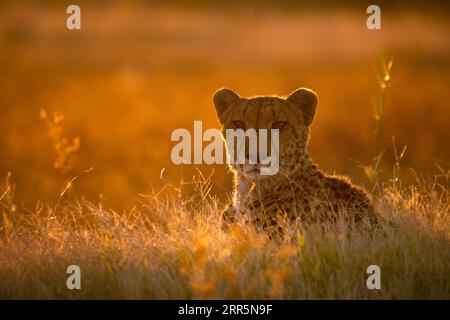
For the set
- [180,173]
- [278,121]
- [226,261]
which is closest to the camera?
[226,261]

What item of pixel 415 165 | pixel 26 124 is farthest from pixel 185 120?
pixel 415 165

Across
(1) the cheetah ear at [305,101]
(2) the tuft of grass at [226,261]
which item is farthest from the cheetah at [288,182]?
(2) the tuft of grass at [226,261]

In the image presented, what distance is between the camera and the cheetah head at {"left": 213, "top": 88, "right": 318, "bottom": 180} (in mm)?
6391

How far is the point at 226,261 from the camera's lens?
5.52m

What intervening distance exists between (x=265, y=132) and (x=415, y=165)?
8.39 meters

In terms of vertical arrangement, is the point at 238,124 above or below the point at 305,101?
below

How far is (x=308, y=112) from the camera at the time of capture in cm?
677

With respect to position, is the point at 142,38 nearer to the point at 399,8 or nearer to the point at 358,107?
the point at 399,8

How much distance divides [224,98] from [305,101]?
0.59 metres

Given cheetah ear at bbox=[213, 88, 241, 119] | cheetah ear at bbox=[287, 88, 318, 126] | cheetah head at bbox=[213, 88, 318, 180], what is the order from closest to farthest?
cheetah head at bbox=[213, 88, 318, 180] < cheetah ear at bbox=[287, 88, 318, 126] < cheetah ear at bbox=[213, 88, 241, 119]

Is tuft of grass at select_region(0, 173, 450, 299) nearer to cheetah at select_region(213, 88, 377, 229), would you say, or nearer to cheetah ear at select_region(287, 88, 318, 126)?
cheetah at select_region(213, 88, 377, 229)

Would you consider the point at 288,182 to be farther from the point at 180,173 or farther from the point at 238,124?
the point at 180,173

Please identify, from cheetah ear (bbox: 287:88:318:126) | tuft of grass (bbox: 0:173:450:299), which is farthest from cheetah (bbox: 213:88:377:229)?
tuft of grass (bbox: 0:173:450:299)

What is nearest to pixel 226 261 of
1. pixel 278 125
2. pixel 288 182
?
pixel 288 182
